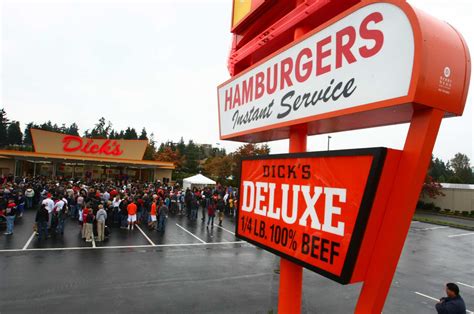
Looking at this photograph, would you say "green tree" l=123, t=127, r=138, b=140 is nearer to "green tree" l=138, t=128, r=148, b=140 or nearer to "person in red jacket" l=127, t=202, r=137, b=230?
"green tree" l=138, t=128, r=148, b=140

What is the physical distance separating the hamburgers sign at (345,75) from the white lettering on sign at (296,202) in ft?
2.27

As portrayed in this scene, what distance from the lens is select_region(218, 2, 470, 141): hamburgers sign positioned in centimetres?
227

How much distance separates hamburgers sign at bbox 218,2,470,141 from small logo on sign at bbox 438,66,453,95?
1 centimetres

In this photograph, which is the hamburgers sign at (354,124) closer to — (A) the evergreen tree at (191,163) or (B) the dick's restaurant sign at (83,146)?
(B) the dick's restaurant sign at (83,146)

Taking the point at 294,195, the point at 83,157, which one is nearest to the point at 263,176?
the point at 294,195

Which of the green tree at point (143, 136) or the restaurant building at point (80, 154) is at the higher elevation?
the green tree at point (143, 136)

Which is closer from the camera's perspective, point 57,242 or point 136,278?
point 136,278

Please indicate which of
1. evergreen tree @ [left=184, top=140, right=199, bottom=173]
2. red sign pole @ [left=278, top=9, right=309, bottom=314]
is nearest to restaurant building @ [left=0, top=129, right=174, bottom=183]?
→ evergreen tree @ [left=184, top=140, right=199, bottom=173]

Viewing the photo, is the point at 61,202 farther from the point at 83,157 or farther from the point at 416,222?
the point at 416,222

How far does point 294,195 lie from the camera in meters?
3.26

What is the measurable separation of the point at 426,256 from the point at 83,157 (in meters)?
34.9

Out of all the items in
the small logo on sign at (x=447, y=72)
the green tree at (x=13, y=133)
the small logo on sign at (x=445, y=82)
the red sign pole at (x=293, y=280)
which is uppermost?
the green tree at (x=13, y=133)

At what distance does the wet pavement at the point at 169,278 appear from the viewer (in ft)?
25.0

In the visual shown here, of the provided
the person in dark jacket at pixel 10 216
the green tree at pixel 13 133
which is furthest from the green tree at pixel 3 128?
the person in dark jacket at pixel 10 216
